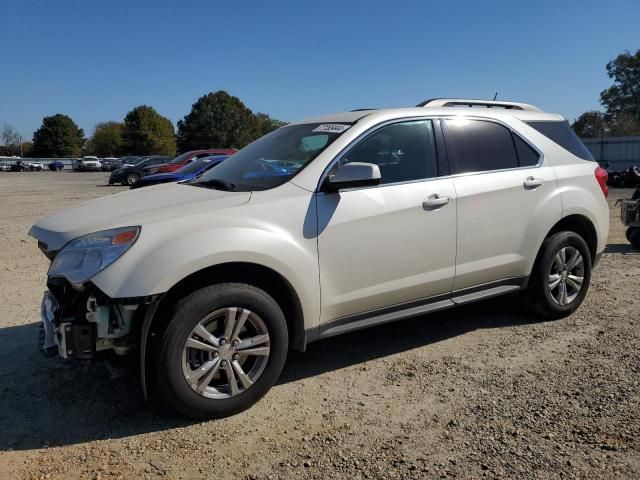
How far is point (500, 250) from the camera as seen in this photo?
14.1 feet

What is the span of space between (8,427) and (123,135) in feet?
325

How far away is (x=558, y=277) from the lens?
188 inches

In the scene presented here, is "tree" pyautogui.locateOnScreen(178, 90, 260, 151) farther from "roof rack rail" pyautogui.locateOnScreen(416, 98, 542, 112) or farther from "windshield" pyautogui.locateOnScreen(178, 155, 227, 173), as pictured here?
"roof rack rail" pyautogui.locateOnScreen(416, 98, 542, 112)

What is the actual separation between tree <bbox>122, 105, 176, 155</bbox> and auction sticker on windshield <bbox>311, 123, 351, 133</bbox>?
93.1m

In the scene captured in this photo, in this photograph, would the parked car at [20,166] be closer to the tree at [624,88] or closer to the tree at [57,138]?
the tree at [57,138]

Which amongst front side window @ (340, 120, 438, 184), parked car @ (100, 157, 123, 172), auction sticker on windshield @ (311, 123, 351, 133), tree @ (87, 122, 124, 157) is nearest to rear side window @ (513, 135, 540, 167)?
front side window @ (340, 120, 438, 184)

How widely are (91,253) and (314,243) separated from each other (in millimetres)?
1294

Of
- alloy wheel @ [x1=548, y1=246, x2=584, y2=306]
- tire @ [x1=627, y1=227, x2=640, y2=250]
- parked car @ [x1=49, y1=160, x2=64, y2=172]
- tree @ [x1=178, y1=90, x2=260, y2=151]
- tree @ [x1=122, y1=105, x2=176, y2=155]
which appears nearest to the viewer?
alloy wheel @ [x1=548, y1=246, x2=584, y2=306]

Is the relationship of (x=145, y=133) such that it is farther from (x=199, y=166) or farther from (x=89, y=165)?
(x=199, y=166)

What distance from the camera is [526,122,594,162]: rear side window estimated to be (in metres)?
4.78

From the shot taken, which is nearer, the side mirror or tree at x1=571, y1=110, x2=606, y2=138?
the side mirror

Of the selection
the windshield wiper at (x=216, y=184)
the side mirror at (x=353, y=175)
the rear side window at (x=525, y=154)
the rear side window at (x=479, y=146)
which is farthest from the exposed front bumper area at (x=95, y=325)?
the rear side window at (x=525, y=154)

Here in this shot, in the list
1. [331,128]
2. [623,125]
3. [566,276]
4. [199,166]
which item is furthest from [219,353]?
[623,125]

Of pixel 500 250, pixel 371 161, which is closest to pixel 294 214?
pixel 371 161
